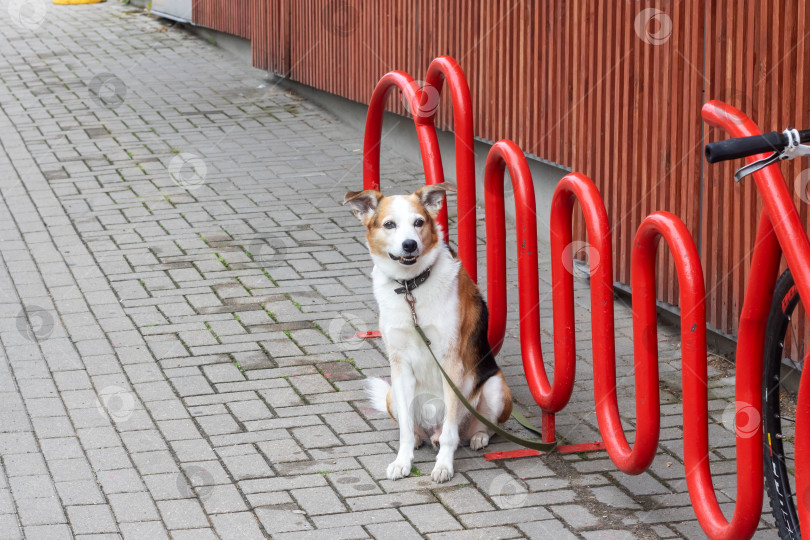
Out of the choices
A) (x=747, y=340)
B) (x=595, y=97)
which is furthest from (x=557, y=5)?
(x=747, y=340)

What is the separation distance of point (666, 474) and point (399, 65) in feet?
20.0

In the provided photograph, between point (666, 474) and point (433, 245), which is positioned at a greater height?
point (433, 245)

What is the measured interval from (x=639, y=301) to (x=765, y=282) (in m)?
0.61

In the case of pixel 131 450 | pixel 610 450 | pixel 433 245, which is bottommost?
pixel 131 450

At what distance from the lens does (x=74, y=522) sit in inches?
168

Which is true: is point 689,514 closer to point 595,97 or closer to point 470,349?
point 470,349

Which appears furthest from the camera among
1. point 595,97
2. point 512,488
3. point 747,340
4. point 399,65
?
point 399,65
